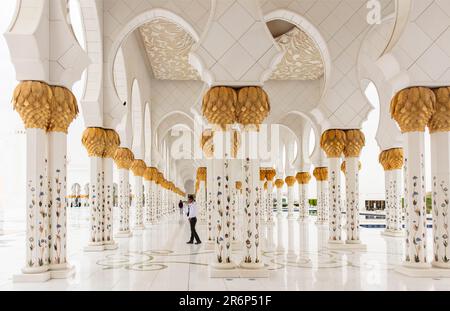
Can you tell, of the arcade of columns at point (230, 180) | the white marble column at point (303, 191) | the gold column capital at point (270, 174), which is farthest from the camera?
the white marble column at point (303, 191)

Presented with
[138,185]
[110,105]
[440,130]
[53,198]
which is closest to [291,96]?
[138,185]

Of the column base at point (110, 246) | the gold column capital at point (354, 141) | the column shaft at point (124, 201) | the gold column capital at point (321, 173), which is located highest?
the gold column capital at point (354, 141)

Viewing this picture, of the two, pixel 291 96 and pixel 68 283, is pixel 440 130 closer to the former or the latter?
pixel 68 283

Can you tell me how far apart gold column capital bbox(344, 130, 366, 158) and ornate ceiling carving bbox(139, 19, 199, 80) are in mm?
4297

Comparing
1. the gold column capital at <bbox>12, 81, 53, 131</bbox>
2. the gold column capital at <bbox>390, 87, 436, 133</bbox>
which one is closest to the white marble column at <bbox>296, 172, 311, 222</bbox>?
the gold column capital at <bbox>390, 87, 436, 133</bbox>

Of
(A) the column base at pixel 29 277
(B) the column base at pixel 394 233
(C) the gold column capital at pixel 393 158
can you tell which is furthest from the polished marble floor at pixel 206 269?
(C) the gold column capital at pixel 393 158

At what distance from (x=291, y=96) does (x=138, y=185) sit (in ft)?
16.1

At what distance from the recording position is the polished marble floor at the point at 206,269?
3525 millimetres

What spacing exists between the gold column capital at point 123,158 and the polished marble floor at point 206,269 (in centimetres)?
179

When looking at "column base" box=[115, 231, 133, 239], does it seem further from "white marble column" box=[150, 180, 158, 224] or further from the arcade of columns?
the arcade of columns

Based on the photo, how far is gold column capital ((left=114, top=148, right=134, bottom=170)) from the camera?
7.86 m

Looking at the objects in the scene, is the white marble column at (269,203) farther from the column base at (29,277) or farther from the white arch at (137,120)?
the column base at (29,277)
